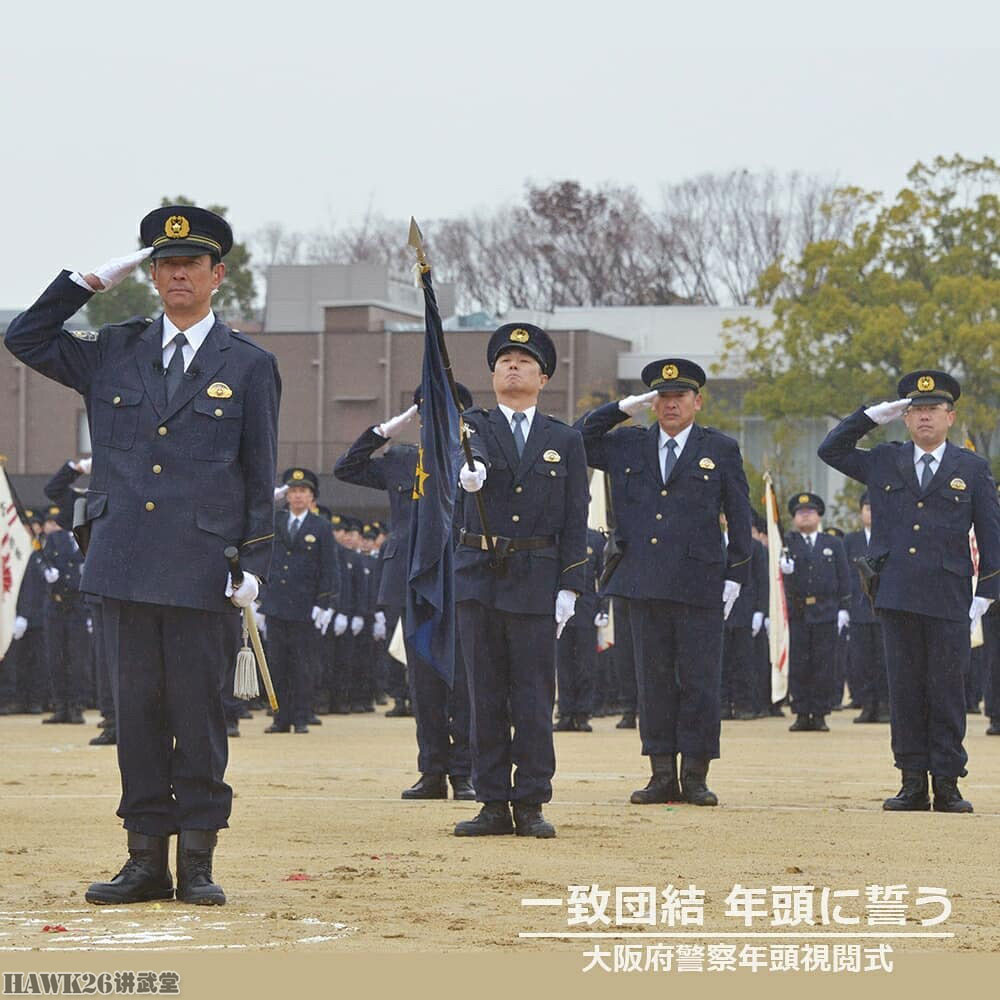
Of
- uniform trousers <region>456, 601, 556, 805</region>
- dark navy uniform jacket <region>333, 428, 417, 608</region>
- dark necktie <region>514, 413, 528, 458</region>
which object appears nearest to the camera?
uniform trousers <region>456, 601, 556, 805</region>

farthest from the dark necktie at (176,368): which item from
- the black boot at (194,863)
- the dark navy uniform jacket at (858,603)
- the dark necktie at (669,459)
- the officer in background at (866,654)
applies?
the dark navy uniform jacket at (858,603)

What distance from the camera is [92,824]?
431 inches

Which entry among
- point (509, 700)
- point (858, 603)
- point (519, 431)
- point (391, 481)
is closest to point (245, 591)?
point (509, 700)

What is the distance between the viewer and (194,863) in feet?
26.4

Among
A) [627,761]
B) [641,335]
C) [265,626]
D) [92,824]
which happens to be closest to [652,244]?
[641,335]

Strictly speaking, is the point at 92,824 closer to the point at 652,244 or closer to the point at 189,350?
the point at 189,350

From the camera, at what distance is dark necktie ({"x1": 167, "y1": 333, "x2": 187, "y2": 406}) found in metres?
8.14

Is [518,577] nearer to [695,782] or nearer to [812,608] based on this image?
[695,782]

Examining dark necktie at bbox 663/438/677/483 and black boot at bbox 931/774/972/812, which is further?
dark necktie at bbox 663/438/677/483

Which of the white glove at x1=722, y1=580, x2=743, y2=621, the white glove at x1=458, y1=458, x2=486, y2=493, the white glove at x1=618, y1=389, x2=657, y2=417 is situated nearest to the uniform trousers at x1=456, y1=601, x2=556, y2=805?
the white glove at x1=458, y1=458, x2=486, y2=493

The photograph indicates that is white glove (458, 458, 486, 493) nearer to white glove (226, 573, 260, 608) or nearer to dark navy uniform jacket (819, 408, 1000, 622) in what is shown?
white glove (226, 573, 260, 608)

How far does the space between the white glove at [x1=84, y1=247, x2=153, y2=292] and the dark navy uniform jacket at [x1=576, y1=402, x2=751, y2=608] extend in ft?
15.3

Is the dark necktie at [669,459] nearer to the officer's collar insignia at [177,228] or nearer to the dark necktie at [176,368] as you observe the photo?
the dark necktie at [176,368]

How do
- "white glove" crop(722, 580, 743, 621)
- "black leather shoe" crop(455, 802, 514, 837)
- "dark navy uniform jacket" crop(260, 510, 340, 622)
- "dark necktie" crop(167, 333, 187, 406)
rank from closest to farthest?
"dark necktie" crop(167, 333, 187, 406)
"black leather shoe" crop(455, 802, 514, 837)
"white glove" crop(722, 580, 743, 621)
"dark navy uniform jacket" crop(260, 510, 340, 622)
